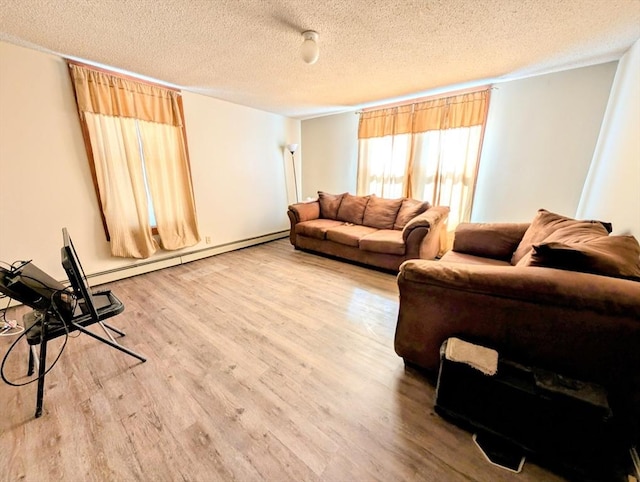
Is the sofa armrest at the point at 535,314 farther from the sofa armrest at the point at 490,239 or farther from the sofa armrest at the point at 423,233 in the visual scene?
the sofa armrest at the point at 423,233

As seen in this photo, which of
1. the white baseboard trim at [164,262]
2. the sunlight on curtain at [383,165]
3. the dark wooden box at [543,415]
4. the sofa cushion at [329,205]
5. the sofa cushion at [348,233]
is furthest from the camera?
the sofa cushion at [329,205]

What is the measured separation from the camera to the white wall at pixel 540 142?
2471 millimetres

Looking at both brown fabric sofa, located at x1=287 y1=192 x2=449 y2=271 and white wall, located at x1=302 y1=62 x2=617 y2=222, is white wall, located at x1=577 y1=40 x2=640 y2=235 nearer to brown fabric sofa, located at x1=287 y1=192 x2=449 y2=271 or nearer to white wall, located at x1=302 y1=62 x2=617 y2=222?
white wall, located at x1=302 y1=62 x2=617 y2=222

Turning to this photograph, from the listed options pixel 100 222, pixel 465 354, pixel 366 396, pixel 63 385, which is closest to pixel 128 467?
pixel 63 385

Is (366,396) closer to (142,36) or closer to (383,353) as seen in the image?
(383,353)

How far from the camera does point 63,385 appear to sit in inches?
57.1

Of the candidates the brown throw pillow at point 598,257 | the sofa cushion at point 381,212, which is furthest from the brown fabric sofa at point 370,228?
the brown throw pillow at point 598,257

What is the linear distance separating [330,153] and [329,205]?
3.58 feet

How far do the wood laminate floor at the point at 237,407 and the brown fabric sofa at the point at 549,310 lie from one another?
404 millimetres

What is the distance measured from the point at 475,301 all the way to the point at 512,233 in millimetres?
1418

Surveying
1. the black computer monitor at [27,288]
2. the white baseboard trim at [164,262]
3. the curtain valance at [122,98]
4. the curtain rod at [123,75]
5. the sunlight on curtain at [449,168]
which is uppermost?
the curtain rod at [123,75]

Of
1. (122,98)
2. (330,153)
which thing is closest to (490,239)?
(330,153)

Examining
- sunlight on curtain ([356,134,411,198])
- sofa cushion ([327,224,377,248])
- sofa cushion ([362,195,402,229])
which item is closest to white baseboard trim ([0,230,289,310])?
sofa cushion ([327,224,377,248])

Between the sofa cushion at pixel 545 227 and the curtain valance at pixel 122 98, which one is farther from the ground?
the curtain valance at pixel 122 98
